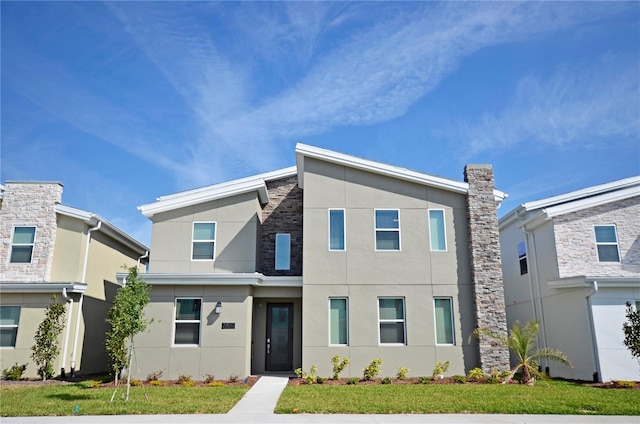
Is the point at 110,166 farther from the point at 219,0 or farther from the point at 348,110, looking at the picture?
the point at 348,110

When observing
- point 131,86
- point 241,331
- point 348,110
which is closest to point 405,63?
point 348,110

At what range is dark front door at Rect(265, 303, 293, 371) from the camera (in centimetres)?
1636

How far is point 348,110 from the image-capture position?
15.3 meters

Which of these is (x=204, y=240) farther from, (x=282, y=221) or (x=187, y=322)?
(x=282, y=221)

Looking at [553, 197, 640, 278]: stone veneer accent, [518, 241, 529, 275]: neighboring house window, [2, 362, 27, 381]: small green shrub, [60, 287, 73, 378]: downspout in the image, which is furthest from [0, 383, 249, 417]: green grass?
[518, 241, 529, 275]: neighboring house window

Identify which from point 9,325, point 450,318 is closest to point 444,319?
point 450,318

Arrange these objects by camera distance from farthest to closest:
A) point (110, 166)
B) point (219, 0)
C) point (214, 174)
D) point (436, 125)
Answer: point (214, 174)
point (110, 166)
point (436, 125)
point (219, 0)

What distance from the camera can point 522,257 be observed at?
1906cm

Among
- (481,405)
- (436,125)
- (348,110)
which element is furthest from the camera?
(436,125)

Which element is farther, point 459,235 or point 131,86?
point 459,235

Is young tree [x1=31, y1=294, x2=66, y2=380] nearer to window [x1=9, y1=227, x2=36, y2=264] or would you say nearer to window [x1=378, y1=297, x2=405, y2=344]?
window [x1=9, y1=227, x2=36, y2=264]

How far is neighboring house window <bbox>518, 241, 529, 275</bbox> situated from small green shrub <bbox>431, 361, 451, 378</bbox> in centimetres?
620

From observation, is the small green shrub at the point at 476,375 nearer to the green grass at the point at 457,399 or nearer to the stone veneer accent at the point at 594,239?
the green grass at the point at 457,399

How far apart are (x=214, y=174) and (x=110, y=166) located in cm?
438
